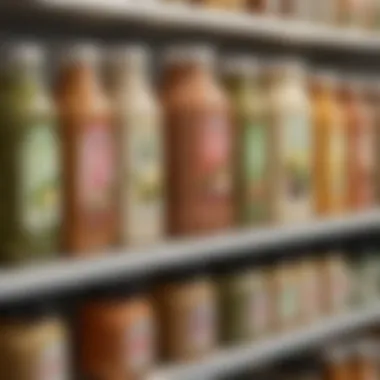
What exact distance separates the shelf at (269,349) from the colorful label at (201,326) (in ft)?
0.11

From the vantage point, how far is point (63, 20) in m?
1.54

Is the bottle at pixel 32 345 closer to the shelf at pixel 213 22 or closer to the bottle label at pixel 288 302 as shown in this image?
the shelf at pixel 213 22

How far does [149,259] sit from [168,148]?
22 centimetres

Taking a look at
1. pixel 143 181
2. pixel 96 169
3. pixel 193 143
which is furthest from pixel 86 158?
pixel 193 143

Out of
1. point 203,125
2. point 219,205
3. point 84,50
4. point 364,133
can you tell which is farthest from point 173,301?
point 364,133

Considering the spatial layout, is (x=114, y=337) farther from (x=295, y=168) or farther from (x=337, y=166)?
(x=337, y=166)

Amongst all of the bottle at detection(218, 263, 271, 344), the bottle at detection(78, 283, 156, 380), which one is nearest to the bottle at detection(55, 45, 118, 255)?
the bottle at detection(78, 283, 156, 380)

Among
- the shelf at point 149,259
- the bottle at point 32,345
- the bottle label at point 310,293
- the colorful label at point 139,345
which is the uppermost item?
the shelf at point 149,259

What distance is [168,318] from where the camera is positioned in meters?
1.62

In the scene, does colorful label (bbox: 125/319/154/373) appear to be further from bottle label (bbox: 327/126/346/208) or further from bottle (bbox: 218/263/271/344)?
bottle label (bbox: 327/126/346/208)

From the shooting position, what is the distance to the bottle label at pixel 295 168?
5.85 ft

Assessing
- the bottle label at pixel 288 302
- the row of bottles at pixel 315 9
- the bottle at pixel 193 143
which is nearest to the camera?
the bottle at pixel 193 143

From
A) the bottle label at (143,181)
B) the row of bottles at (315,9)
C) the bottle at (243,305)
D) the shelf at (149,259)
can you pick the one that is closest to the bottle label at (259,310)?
the bottle at (243,305)

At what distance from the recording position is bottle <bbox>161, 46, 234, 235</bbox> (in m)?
1.60
